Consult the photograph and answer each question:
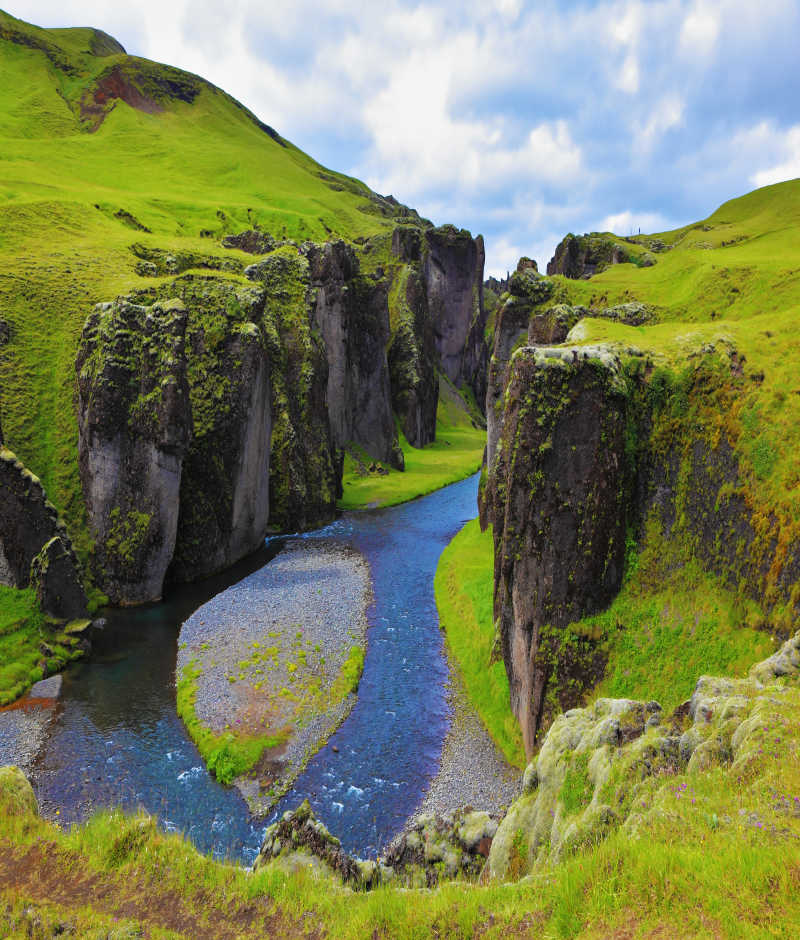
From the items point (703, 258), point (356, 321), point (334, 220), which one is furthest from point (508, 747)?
point (334, 220)

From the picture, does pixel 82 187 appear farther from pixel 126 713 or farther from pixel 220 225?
pixel 126 713

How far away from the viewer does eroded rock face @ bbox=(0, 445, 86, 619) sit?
112 ft

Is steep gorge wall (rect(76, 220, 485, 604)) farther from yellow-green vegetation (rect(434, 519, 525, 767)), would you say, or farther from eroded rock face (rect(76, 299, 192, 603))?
yellow-green vegetation (rect(434, 519, 525, 767))

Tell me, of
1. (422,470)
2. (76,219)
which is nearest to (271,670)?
(422,470)

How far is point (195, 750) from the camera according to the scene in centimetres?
2531

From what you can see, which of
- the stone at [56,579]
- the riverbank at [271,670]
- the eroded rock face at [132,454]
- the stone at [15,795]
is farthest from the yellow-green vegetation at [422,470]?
the stone at [15,795]

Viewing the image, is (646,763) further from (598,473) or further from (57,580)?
(57,580)

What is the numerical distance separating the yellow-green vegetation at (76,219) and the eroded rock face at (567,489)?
109 feet

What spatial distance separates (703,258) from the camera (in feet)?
150

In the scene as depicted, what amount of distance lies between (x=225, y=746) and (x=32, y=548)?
20.2 m

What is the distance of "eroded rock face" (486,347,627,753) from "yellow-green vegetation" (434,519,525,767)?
2.48 m

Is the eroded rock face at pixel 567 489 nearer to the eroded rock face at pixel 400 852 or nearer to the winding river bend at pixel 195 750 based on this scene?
the winding river bend at pixel 195 750

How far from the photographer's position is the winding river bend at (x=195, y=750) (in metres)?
21.5

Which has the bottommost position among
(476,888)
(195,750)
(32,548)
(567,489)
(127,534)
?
(195,750)
